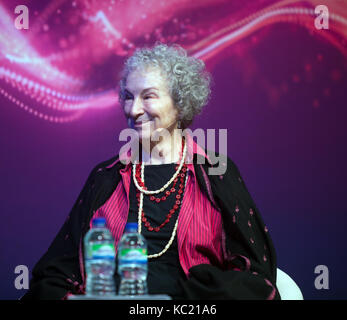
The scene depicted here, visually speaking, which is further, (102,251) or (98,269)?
(98,269)

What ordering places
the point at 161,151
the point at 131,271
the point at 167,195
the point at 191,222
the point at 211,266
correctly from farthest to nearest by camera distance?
the point at 161,151, the point at 167,195, the point at 191,222, the point at 211,266, the point at 131,271

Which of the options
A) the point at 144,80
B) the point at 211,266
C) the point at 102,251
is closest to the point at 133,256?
the point at 102,251

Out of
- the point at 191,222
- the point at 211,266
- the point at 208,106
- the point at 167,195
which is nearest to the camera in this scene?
the point at 211,266

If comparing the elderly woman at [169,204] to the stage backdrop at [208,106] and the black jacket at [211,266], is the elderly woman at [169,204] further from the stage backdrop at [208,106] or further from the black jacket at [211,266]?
the stage backdrop at [208,106]

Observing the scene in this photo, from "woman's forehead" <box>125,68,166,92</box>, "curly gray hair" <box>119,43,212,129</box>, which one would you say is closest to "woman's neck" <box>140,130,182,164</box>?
"curly gray hair" <box>119,43,212,129</box>

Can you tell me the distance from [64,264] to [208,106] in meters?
1.44

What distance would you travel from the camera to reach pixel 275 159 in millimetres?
3596

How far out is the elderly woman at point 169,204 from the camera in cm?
245

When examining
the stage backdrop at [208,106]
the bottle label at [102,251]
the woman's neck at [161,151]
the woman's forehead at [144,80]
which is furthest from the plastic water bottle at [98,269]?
the stage backdrop at [208,106]

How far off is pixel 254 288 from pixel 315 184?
1486mm

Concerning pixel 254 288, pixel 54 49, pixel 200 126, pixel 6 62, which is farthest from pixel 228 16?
pixel 254 288

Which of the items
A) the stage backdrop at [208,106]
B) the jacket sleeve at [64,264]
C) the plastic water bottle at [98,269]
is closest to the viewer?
the plastic water bottle at [98,269]

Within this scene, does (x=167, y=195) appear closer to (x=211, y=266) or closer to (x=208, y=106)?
(x=211, y=266)

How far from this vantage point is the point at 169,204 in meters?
2.62
